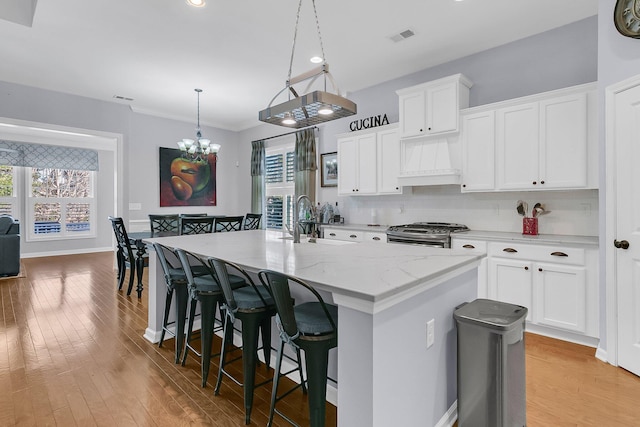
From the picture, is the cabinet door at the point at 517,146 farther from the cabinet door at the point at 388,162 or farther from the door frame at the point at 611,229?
the cabinet door at the point at 388,162

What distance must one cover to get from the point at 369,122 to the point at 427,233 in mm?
2148

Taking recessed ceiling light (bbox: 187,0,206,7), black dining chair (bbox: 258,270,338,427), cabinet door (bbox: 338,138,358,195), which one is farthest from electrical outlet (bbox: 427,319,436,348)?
cabinet door (bbox: 338,138,358,195)

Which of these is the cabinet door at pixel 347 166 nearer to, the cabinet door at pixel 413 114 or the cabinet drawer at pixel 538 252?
the cabinet door at pixel 413 114

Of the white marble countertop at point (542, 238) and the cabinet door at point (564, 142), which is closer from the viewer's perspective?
the white marble countertop at point (542, 238)

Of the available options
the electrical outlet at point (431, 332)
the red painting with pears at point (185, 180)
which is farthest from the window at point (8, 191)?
the electrical outlet at point (431, 332)

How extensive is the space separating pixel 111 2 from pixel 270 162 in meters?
4.30

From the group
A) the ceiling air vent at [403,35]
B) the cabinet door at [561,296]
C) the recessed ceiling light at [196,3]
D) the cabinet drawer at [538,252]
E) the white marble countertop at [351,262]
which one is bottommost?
the cabinet door at [561,296]

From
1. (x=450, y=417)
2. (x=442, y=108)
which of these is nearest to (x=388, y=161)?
(x=442, y=108)

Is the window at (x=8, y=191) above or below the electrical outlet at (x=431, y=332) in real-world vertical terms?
above

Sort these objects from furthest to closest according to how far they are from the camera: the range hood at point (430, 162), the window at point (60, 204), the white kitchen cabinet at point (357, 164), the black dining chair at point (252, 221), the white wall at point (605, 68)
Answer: the window at point (60, 204)
the black dining chair at point (252, 221)
the white kitchen cabinet at point (357, 164)
the range hood at point (430, 162)
the white wall at point (605, 68)

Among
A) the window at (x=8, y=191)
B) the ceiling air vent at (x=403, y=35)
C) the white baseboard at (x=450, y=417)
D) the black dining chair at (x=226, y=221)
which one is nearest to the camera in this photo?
the white baseboard at (x=450, y=417)

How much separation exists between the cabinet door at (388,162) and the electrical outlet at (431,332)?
2972 millimetres

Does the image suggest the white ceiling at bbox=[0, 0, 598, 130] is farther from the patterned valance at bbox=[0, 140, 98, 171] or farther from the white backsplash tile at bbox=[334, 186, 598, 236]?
the patterned valance at bbox=[0, 140, 98, 171]

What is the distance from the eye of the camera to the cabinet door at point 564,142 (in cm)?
304
